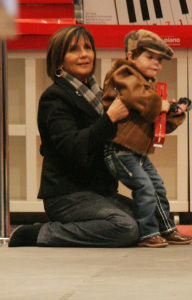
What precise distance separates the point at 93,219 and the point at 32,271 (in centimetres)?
50

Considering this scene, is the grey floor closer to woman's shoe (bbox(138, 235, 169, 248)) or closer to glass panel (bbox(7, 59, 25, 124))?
woman's shoe (bbox(138, 235, 169, 248))

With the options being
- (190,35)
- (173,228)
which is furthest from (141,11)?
(173,228)

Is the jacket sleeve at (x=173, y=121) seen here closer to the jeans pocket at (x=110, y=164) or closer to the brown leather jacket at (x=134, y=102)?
the brown leather jacket at (x=134, y=102)

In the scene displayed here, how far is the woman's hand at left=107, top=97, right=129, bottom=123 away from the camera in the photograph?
177 cm

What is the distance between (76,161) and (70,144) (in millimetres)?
Result: 66

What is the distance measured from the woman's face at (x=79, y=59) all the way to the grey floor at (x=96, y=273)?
24.7 inches

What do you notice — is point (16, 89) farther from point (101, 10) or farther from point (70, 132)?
point (70, 132)

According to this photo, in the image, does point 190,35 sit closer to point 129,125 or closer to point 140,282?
point 129,125

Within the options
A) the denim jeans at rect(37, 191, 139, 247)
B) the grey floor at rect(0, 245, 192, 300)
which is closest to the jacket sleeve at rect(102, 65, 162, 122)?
the denim jeans at rect(37, 191, 139, 247)

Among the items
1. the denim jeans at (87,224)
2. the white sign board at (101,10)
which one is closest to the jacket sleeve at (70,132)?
the denim jeans at (87,224)

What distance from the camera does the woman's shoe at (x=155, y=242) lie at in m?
1.81

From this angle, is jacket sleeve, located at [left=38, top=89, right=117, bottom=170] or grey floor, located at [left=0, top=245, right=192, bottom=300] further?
jacket sleeve, located at [left=38, top=89, right=117, bottom=170]

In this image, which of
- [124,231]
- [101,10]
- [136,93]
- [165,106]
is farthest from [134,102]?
[101,10]

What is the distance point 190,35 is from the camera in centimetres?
261
